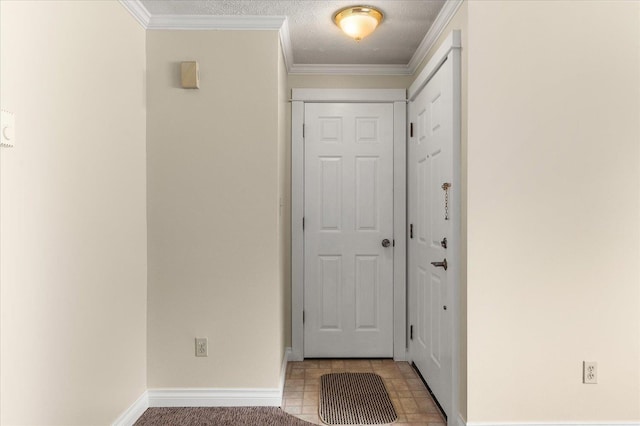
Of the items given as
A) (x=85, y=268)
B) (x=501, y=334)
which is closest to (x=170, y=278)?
(x=85, y=268)

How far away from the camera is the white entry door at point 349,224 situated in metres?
3.58

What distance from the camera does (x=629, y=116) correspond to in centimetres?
227

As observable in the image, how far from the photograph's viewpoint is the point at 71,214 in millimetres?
1892

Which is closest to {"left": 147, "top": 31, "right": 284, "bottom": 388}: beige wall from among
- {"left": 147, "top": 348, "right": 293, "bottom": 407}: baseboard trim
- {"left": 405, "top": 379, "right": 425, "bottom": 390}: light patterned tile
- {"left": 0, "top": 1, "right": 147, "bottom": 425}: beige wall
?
{"left": 147, "top": 348, "right": 293, "bottom": 407}: baseboard trim

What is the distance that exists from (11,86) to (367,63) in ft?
8.27

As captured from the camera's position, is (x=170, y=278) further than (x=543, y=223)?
Yes

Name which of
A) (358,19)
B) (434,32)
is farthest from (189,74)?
(434,32)

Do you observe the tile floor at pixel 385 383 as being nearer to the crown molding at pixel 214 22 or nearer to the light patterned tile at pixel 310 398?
the light patterned tile at pixel 310 398

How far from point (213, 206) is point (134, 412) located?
121cm

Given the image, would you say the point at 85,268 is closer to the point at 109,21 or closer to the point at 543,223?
the point at 109,21

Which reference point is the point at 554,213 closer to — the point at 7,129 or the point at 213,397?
the point at 213,397

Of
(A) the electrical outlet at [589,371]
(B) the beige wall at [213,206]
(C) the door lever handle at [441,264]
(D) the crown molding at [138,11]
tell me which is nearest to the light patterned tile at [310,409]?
(B) the beige wall at [213,206]

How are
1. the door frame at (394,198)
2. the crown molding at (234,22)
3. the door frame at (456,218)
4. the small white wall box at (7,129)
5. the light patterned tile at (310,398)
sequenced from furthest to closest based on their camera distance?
the door frame at (394,198) → the light patterned tile at (310,398) → the crown molding at (234,22) → the door frame at (456,218) → the small white wall box at (7,129)

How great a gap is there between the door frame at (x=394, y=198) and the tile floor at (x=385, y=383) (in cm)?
19
